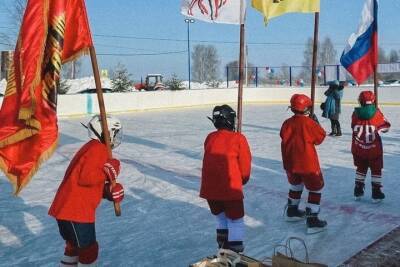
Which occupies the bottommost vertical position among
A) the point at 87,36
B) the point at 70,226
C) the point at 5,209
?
the point at 5,209

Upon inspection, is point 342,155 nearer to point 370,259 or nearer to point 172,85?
point 370,259

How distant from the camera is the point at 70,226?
3.74 m

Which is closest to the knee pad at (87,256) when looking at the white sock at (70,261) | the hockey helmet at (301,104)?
the white sock at (70,261)

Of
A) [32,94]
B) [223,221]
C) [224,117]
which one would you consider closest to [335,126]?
[223,221]

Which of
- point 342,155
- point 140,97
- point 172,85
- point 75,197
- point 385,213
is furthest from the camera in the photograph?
point 172,85

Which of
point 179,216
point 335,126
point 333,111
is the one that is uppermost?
point 333,111

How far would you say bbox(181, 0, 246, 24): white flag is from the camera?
6906mm

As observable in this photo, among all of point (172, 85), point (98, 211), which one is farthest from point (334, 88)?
point (172, 85)

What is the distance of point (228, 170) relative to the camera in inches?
177

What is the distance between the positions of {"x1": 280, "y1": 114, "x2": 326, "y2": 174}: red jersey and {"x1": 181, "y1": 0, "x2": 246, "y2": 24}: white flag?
205 centimetres

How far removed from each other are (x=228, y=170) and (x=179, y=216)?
2058 mm

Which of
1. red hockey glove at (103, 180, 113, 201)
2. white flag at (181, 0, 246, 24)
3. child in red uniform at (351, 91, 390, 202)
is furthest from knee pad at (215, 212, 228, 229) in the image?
white flag at (181, 0, 246, 24)

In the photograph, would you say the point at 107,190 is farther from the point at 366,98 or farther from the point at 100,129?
the point at 366,98

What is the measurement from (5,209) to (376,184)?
515 cm
